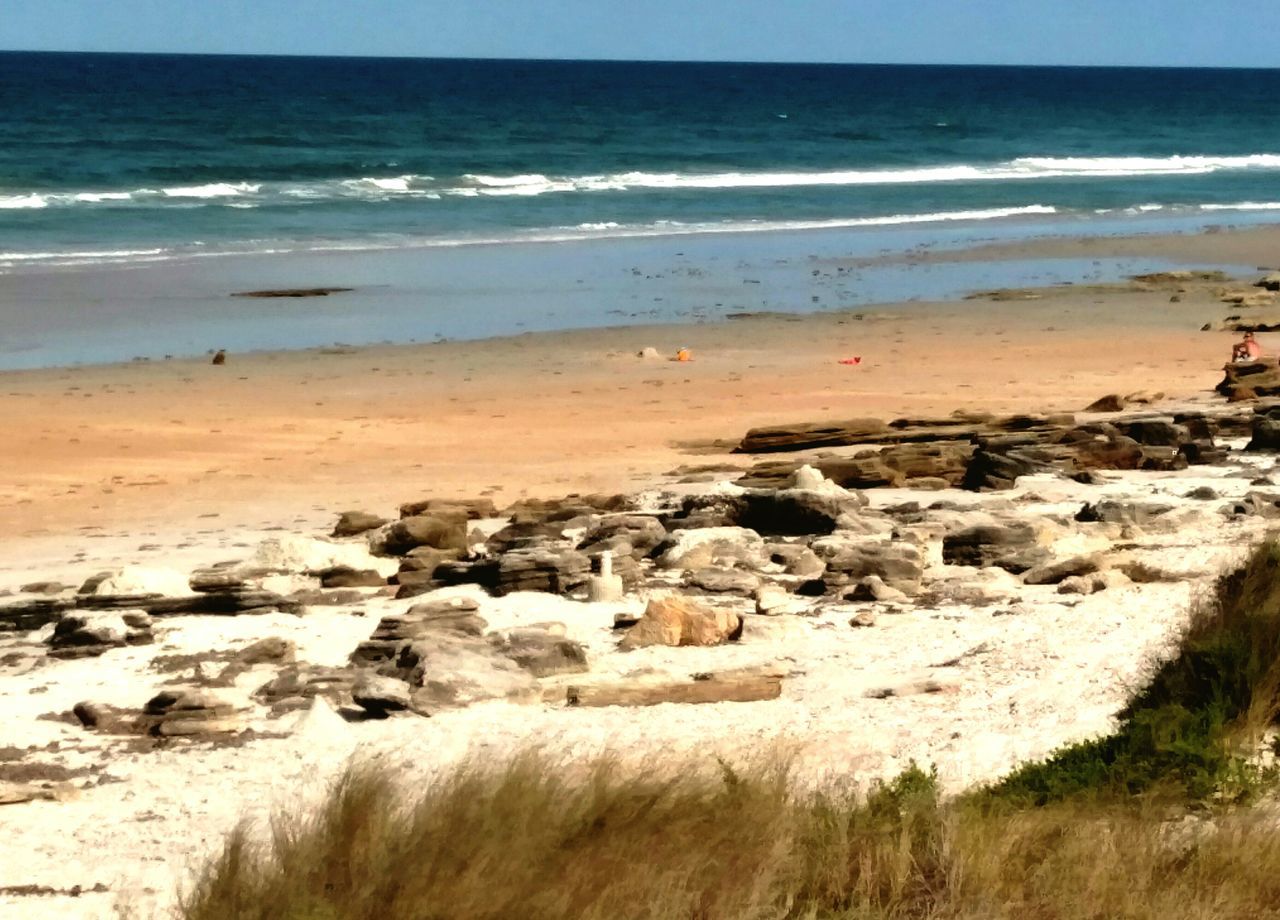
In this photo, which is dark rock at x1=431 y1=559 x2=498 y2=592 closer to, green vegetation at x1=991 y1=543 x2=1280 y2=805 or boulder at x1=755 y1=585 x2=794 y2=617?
boulder at x1=755 y1=585 x2=794 y2=617

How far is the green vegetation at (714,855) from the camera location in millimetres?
4473

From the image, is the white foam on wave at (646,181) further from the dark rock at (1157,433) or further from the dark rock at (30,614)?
the dark rock at (30,614)

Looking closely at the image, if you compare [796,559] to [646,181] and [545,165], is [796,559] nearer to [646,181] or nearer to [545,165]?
[646,181]

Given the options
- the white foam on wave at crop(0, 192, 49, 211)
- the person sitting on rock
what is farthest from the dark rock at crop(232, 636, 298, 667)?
the white foam on wave at crop(0, 192, 49, 211)

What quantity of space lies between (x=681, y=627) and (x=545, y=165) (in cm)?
4359

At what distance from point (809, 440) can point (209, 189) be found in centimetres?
2990

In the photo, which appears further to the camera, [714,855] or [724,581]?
[724,581]

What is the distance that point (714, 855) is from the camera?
188 inches

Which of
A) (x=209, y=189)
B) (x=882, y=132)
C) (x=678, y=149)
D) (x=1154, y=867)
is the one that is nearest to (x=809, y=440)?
(x=1154, y=867)

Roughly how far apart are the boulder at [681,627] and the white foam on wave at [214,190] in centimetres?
3295

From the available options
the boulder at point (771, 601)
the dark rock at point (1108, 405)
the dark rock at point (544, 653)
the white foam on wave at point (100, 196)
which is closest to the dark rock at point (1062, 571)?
the boulder at point (771, 601)

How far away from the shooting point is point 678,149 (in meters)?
60.0

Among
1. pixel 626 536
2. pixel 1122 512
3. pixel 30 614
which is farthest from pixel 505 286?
pixel 30 614

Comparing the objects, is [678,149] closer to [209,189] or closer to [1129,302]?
[209,189]
